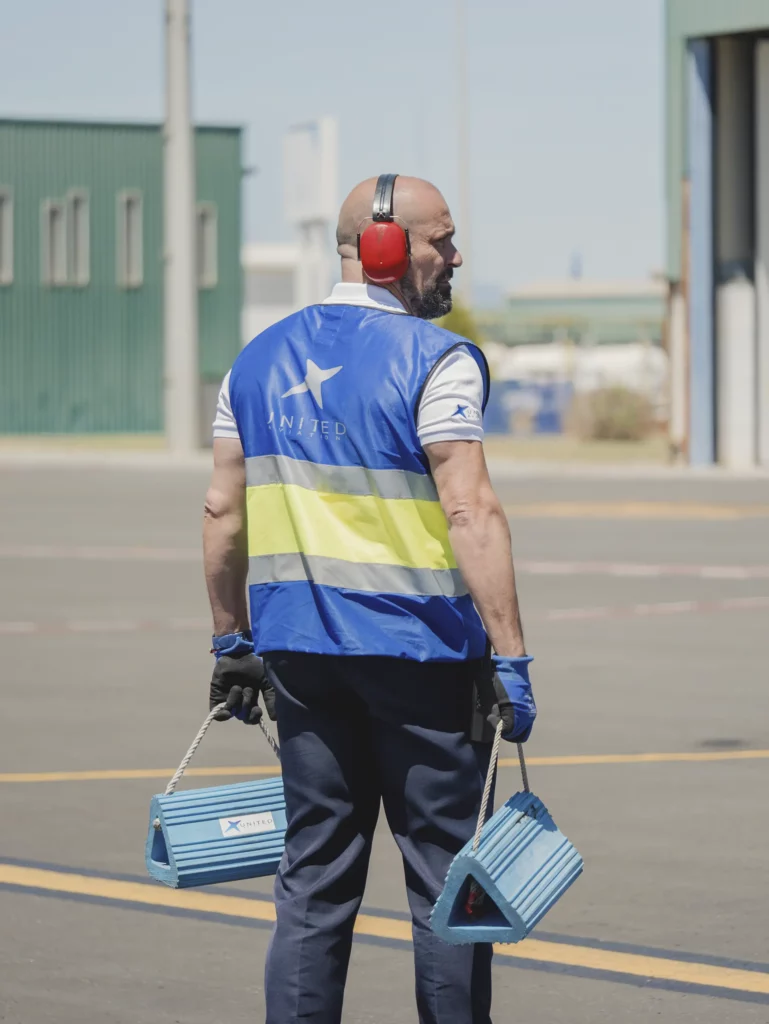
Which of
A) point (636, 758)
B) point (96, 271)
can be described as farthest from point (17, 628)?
point (96, 271)

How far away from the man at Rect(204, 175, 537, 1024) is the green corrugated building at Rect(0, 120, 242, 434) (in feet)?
174

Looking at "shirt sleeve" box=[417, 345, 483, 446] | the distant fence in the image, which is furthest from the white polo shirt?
the distant fence

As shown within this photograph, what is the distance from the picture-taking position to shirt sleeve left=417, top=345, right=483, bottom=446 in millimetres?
4352

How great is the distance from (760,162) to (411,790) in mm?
33053

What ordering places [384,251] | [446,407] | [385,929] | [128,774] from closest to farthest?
[446,407], [384,251], [385,929], [128,774]

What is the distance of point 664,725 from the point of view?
9.91 metres

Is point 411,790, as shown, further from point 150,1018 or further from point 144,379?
point 144,379

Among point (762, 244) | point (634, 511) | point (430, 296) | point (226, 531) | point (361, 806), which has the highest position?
point (762, 244)

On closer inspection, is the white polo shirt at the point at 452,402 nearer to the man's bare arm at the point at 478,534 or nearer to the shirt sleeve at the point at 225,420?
the man's bare arm at the point at 478,534

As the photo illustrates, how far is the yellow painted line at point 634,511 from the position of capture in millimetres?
24719

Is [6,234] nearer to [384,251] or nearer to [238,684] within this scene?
[238,684]

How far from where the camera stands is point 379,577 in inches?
174

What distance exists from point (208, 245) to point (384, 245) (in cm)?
5505

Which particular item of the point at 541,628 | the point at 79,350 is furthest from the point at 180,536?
the point at 79,350
